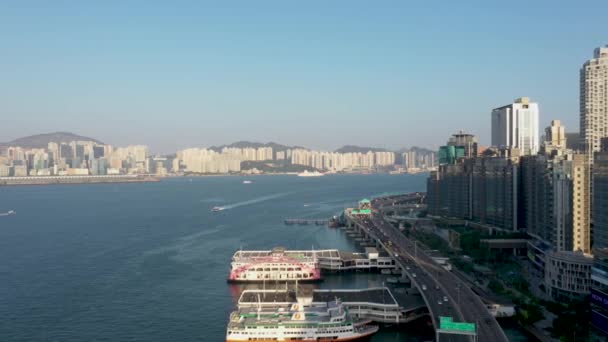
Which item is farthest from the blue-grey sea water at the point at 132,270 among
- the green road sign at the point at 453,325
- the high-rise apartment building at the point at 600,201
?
the high-rise apartment building at the point at 600,201

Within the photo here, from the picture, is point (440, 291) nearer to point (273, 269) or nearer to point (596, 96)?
point (273, 269)

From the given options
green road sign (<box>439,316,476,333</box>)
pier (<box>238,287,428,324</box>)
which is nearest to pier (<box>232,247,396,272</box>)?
pier (<box>238,287,428,324</box>)

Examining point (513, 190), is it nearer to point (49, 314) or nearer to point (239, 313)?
point (239, 313)

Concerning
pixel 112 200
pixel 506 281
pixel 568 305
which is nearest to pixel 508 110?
pixel 506 281

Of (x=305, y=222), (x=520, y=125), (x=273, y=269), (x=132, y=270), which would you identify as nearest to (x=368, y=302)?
(x=273, y=269)

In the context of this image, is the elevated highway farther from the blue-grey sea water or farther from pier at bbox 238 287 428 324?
the blue-grey sea water

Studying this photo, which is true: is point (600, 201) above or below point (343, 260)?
above

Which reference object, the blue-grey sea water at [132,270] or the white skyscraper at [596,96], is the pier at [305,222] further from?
the white skyscraper at [596,96]
